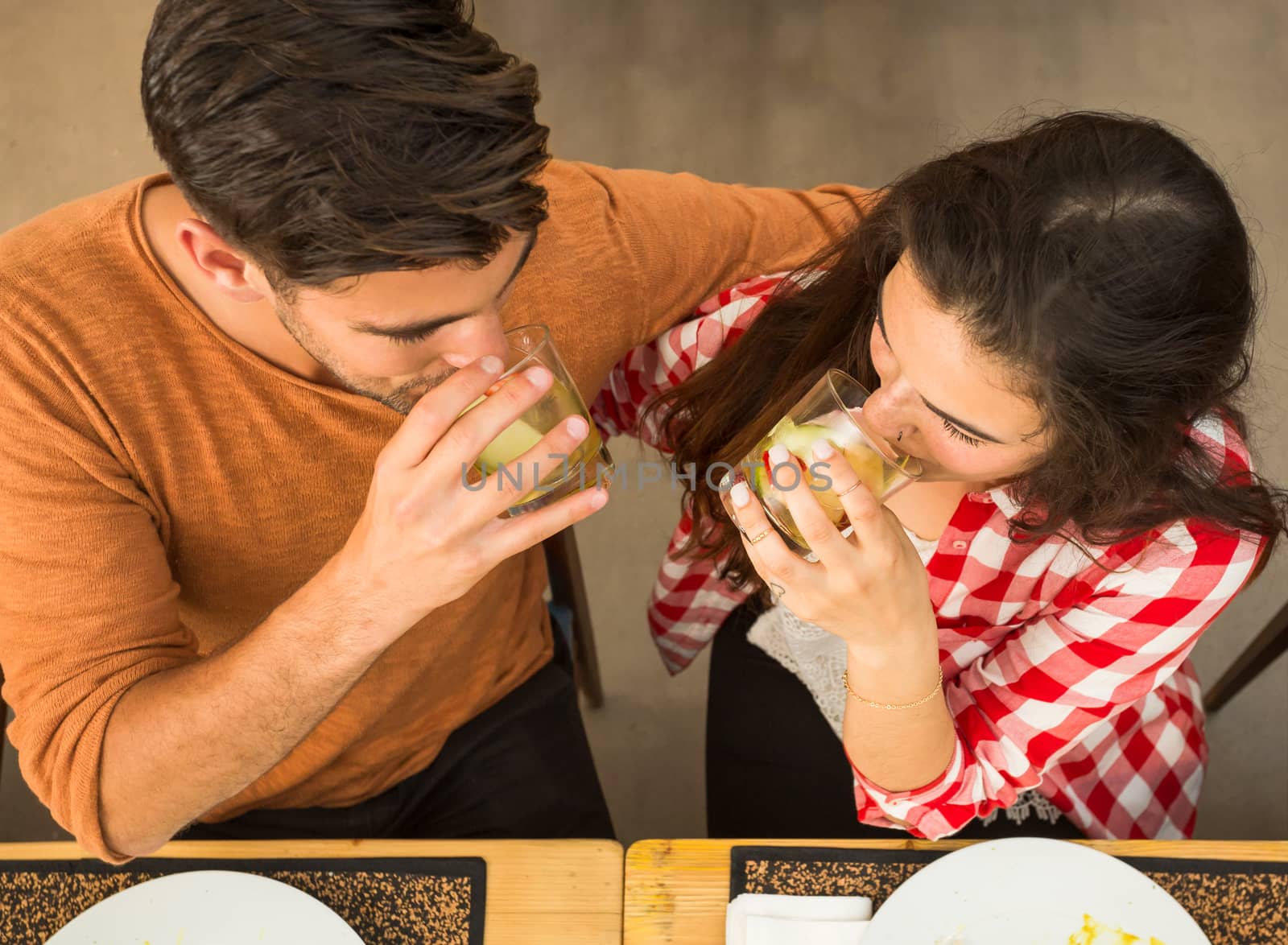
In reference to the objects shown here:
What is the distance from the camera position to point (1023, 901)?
1.07m

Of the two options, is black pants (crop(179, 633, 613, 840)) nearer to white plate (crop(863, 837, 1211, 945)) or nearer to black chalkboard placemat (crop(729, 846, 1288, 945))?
black chalkboard placemat (crop(729, 846, 1288, 945))

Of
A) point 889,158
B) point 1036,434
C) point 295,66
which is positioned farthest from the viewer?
point 889,158

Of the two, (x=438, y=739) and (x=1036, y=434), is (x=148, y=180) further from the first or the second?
(x=1036, y=434)

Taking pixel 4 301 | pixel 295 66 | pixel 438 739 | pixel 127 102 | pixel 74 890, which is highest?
pixel 295 66

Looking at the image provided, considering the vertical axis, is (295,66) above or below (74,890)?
above

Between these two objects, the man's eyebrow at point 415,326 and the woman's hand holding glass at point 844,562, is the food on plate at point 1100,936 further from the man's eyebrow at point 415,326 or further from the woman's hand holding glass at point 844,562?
the man's eyebrow at point 415,326

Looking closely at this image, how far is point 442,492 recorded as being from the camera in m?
0.97

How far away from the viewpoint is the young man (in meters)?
0.92

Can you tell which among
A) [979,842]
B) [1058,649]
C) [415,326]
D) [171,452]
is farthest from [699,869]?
[171,452]

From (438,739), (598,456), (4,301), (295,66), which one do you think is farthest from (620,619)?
(295,66)

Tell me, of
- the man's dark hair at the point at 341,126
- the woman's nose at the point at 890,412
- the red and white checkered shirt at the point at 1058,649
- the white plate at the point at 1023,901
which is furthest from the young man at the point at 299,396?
the white plate at the point at 1023,901

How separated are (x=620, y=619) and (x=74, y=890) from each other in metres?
1.45

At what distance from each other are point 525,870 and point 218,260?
0.72m

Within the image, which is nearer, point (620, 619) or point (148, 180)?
point (148, 180)
